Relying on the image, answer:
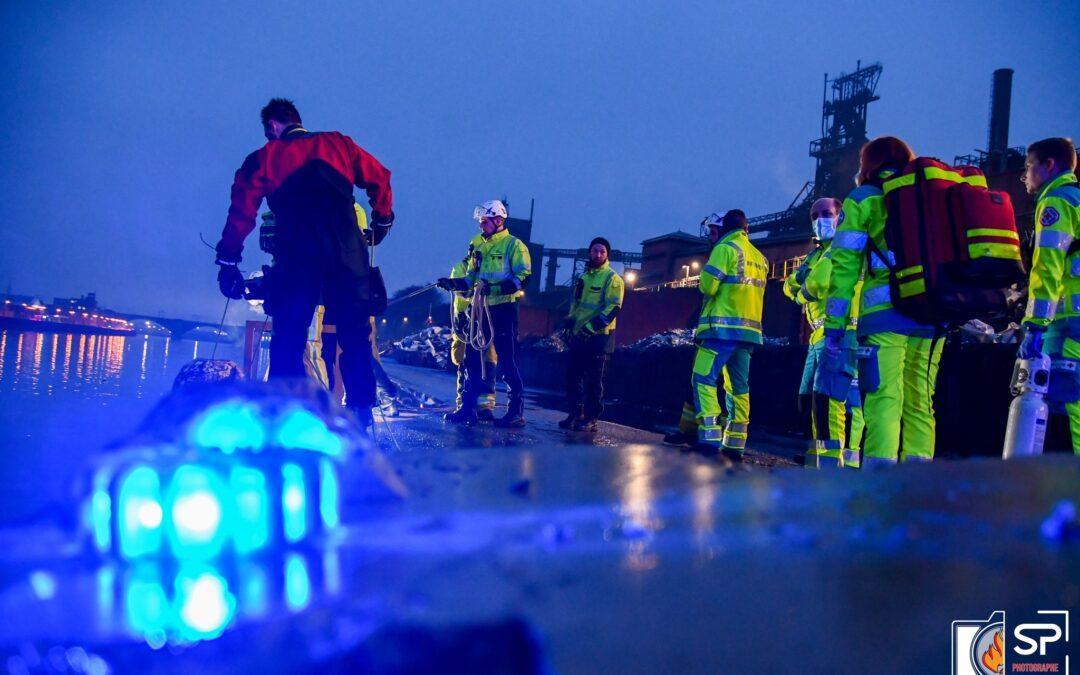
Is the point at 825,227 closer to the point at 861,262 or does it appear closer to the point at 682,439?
the point at 861,262

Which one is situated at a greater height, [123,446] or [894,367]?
[894,367]

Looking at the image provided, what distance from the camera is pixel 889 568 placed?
66.2 inches

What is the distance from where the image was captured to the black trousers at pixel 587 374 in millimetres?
6945

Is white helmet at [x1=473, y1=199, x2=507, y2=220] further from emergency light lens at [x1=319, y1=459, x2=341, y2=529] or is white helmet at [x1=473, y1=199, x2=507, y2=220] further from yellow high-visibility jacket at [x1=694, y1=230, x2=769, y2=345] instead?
emergency light lens at [x1=319, y1=459, x2=341, y2=529]

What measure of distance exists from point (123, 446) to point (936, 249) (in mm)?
3557

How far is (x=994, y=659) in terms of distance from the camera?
127 cm

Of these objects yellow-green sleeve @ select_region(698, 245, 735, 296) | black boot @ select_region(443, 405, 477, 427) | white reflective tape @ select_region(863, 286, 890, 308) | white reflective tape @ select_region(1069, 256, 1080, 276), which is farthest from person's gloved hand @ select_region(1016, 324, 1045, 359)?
black boot @ select_region(443, 405, 477, 427)

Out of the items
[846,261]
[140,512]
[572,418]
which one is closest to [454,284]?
[572,418]

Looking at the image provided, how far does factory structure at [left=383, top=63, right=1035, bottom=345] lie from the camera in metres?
23.3

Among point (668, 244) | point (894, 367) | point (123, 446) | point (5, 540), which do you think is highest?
point (668, 244)

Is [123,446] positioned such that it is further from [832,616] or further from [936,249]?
[936,249]

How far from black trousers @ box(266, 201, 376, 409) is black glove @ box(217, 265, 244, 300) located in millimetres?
377

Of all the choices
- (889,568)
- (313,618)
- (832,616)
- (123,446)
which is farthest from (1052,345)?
(123,446)

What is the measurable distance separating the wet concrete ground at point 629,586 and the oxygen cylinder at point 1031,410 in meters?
1.34
